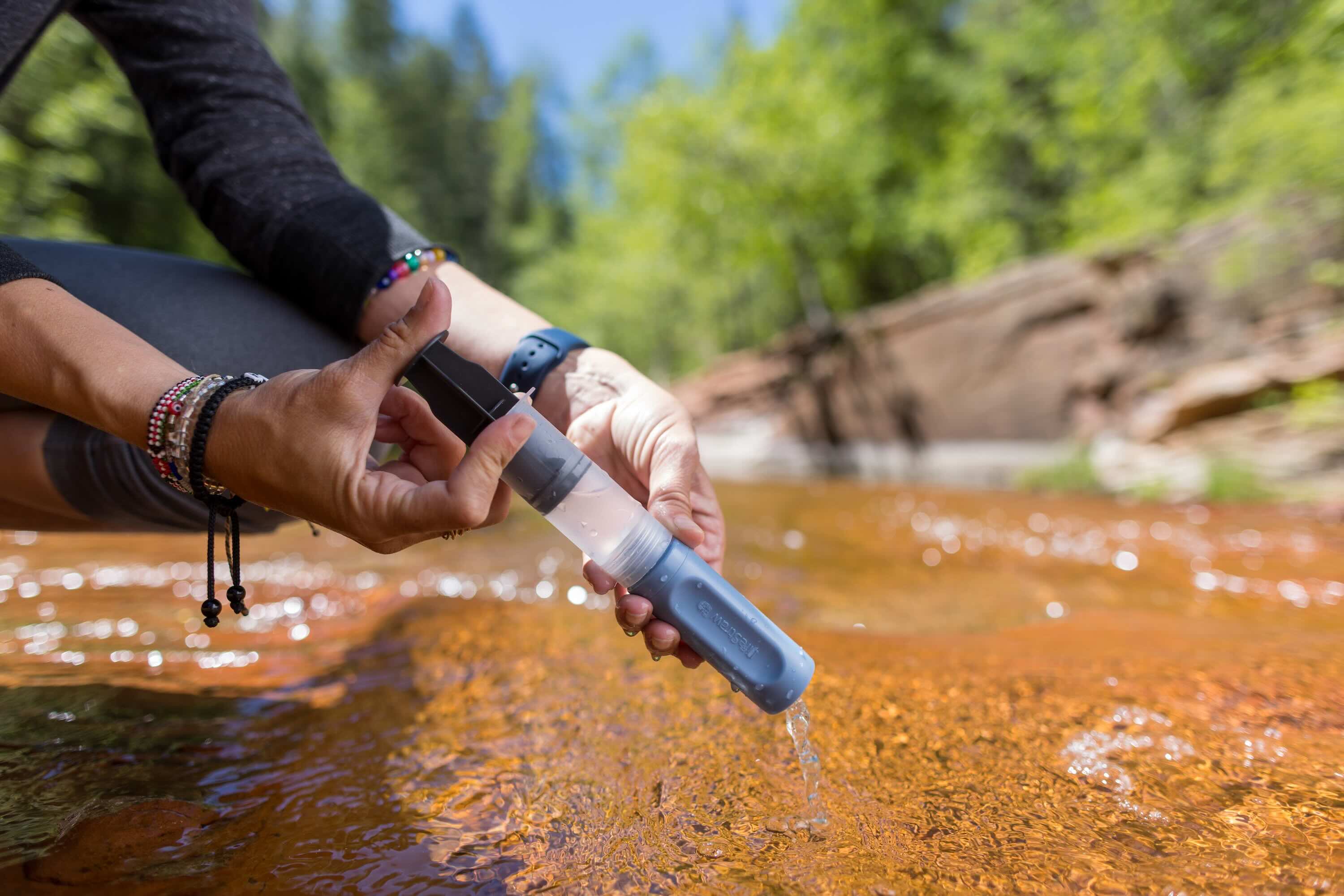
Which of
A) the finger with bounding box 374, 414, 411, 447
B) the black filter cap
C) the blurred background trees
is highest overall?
the blurred background trees

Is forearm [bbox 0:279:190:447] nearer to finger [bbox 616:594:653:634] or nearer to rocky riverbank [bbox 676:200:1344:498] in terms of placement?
finger [bbox 616:594:653:634]

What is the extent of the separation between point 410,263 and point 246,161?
0.35 m

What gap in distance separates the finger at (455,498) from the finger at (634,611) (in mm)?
256

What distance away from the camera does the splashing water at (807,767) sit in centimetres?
92

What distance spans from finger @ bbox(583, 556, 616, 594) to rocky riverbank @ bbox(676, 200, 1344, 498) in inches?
196

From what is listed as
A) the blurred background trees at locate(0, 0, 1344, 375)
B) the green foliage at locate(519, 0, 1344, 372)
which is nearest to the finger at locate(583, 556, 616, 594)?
the blurred background trees at locate(0, 0, 1344, 375)

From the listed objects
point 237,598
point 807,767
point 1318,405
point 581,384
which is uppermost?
point 1318,405

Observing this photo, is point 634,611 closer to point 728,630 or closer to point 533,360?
point 728,630

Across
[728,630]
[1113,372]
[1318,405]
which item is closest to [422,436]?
[728,630]

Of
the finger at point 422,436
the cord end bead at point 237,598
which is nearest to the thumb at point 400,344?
the finger at point 422,436

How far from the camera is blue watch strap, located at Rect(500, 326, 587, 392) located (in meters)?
1.22

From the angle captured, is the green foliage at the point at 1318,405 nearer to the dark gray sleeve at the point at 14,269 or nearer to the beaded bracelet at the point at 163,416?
the beaded bracelet at the point at 163,416

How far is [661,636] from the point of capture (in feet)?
3.08

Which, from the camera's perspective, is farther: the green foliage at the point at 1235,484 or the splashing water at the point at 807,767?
the green foliage at the point at 1235,484
